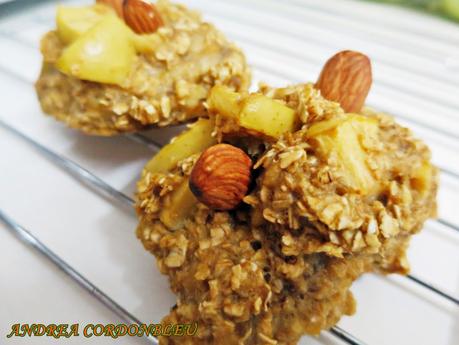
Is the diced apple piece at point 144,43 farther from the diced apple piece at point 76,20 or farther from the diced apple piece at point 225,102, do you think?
the diced apple piece at point 225,102

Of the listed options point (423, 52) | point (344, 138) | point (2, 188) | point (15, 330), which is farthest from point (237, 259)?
point (423, 52)

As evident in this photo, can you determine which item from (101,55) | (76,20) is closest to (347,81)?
(101,55)

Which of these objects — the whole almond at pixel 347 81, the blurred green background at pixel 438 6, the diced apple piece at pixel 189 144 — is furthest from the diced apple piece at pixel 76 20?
the blurred green background at pixel 438 6

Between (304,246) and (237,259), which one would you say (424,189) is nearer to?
(304,246)

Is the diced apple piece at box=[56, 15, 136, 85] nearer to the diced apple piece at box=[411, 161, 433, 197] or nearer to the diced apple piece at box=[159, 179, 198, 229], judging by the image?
the diced apple piece at box=[159, 179, 198, 229]

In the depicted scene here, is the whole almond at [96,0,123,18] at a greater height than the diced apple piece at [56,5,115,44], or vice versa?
the whole almond at [96,0,123,18]

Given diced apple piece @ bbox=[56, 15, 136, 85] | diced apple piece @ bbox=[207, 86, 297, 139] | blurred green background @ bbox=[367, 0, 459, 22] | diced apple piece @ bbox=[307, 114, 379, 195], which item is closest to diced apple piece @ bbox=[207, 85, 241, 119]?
diced apple piece @ bbox=[207, 86, 297, 139]
